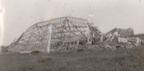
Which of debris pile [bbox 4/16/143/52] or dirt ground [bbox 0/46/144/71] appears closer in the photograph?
dirt ground [bbox 0/46/144/71]

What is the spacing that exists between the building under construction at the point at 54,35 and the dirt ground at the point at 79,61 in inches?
2.6

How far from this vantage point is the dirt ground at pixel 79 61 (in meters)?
1.32

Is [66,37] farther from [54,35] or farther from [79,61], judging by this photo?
[79,61]

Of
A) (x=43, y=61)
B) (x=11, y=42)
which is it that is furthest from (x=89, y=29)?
(x=11, y=42)

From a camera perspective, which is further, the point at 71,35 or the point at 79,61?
the point at 71,35

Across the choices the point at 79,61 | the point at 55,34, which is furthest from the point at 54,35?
the point at 79,61

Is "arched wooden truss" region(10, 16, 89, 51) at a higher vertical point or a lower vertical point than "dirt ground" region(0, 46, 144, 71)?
higher

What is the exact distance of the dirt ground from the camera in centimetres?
132

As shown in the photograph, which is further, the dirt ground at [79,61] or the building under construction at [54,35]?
the building under construction at [54,35]

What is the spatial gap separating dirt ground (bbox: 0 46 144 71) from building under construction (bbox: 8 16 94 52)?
0.07 metres

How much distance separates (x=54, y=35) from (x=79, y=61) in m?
0.28

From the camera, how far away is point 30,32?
172cm

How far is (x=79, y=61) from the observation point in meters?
1.47

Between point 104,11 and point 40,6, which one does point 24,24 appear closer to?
point 40,6
